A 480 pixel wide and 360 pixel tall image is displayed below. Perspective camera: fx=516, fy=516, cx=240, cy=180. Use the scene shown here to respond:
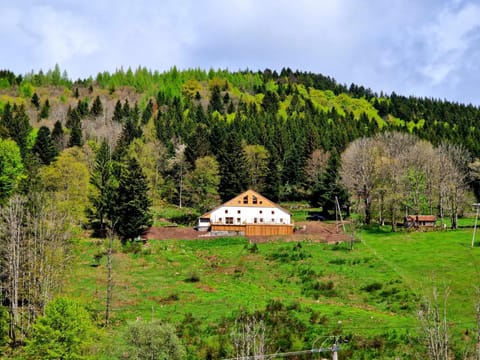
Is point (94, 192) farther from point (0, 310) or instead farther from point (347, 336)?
point (347, 336)

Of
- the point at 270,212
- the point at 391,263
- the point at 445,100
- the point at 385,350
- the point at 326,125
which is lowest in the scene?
the point at 385,350

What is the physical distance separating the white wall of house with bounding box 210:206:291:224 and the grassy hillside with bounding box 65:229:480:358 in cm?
1089

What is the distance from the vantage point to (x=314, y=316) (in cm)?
4200

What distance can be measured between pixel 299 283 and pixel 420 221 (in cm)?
3292

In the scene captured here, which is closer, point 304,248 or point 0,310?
point 0,310

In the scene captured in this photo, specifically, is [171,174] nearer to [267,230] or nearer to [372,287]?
[267,230]

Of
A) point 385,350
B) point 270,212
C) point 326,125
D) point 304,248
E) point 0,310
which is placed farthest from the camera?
point 326,125

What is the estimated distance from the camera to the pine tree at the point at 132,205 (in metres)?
67.4

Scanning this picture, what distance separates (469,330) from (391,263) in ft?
61.7

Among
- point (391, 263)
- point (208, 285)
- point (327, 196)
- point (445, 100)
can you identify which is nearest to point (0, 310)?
point (208, 285)

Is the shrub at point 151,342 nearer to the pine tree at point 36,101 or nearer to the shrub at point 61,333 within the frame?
the shrub at point 61,333

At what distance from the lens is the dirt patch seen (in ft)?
225

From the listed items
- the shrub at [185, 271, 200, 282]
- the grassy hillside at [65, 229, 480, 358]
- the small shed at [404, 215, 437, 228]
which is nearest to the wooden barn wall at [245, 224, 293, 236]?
the grassy hillside at [65, 229, 480, 358]

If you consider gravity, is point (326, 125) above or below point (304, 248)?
above
